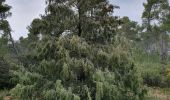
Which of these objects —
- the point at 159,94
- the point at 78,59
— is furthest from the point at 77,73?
the point at 159,94

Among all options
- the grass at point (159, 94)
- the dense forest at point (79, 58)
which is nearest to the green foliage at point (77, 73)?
the dense forest at point (79, 58)

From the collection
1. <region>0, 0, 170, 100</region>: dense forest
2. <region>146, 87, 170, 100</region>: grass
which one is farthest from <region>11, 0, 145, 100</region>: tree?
<region>146, 87, 170, 100</region>: grass

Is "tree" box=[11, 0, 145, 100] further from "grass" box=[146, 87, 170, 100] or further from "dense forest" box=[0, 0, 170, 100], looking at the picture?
"grass" box=[146, 87, 170, 100]

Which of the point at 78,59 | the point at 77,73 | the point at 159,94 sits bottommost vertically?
the point at 159,94

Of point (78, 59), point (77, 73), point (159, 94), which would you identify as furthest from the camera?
point (159, 94)

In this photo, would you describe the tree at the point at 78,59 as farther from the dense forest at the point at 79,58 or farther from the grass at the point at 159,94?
the grass at the point at 159,94

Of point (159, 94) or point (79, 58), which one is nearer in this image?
point (79, 58)

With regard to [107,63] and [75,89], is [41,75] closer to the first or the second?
[75,89]

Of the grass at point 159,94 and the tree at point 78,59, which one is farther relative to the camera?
the grass at point 159,94

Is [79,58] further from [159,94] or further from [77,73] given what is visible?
[159,94]

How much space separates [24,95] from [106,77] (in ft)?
11.2

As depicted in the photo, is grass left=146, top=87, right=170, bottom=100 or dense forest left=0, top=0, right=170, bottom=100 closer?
dense forest left=0, top=0, right=170, bottom=100

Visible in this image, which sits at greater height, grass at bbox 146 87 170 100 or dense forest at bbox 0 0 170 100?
dense forest at bbox 0 0 170 100

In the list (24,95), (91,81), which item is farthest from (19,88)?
(91,81)
